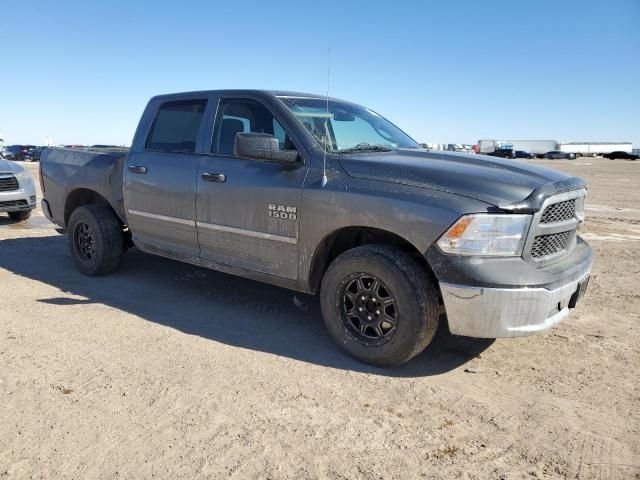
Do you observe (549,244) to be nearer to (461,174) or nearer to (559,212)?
(559,212)

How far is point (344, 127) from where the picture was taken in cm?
435

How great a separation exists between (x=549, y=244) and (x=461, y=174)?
0.75 m

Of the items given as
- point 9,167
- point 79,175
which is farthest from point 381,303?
point 9,167

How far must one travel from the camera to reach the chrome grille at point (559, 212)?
331 cm

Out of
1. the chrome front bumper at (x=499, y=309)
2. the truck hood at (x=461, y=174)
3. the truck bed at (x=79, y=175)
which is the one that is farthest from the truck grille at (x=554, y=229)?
the truck bed at (x=79, y=175)

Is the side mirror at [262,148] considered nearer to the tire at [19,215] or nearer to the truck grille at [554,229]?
the truck grille at [554,229]

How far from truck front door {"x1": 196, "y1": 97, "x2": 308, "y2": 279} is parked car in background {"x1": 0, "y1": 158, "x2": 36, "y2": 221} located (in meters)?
6.15

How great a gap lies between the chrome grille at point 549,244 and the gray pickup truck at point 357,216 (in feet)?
0.05

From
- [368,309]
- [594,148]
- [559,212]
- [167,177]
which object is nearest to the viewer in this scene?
[559,212]

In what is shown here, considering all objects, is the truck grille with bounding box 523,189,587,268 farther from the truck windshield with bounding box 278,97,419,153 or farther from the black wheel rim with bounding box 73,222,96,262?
the black wheel rim with bounding box 73,222,96,262

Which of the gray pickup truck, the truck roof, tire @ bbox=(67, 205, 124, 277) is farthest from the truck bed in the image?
the truck roof

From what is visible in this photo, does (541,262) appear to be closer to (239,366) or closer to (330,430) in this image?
(330,430)

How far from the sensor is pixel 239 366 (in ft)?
11.5

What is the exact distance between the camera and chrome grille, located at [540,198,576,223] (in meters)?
3.31
